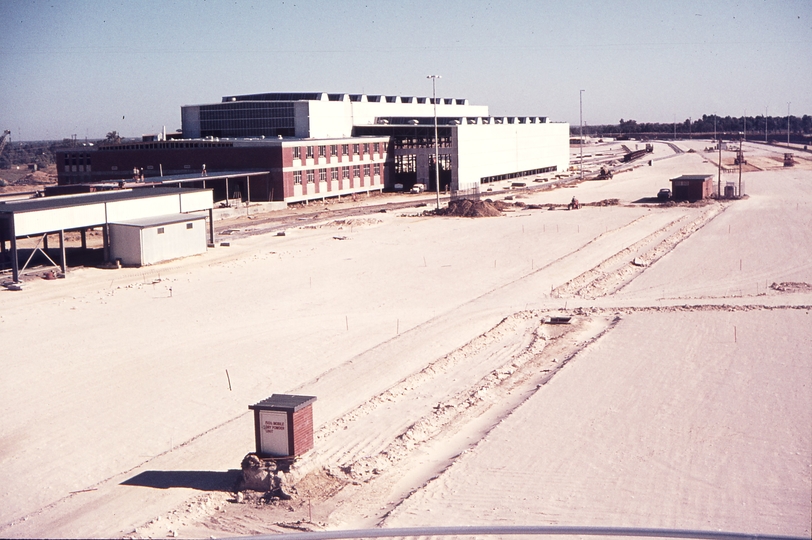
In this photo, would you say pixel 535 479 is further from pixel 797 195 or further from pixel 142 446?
pixel 797 195

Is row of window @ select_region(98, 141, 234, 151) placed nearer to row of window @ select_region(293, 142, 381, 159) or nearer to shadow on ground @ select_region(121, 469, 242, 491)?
row of window @ select_region(293, 142, 381, 159)

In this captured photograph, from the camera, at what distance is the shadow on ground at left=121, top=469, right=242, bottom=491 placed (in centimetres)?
1403

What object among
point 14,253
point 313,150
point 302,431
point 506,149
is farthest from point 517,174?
point 302,431

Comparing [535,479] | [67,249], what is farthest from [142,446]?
[67,249]

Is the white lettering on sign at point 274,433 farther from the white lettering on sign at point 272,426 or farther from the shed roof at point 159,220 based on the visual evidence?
the shed roof at point 159,220

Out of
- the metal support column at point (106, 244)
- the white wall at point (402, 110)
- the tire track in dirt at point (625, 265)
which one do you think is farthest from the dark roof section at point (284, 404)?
the white wall at point (402, 110)

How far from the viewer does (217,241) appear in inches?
1822

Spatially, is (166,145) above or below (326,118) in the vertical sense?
below

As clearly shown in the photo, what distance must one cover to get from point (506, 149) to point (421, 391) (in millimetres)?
75443

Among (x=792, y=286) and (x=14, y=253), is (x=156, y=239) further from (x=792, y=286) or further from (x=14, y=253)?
(x=792, y=286)

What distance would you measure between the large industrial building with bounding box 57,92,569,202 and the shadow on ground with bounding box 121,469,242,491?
150ft

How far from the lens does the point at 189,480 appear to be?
14305 mm

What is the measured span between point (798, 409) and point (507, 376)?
664 cm

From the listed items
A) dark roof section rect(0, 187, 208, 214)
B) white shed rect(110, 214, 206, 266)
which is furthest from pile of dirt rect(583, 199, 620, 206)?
white shed rect(110, 214, 206, 266)
